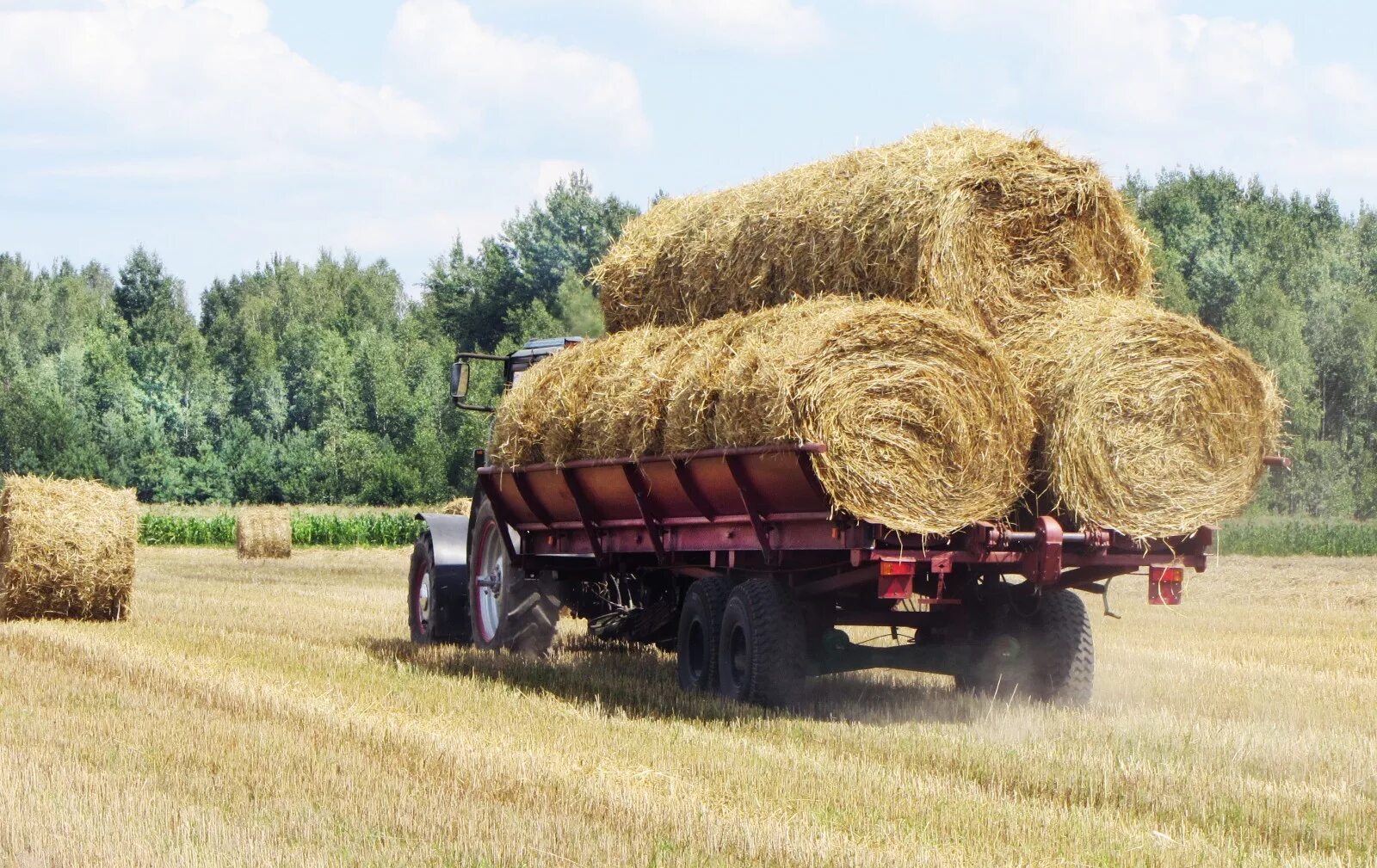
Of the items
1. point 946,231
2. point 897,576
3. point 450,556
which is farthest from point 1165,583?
point 450,556

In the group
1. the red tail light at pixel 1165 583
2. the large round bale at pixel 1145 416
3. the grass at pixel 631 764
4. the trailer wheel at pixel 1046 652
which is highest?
the large round bale at pixel 1145 416

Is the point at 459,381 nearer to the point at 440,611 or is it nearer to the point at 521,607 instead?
the point at 521,607

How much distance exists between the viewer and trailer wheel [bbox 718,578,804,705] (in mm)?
10070

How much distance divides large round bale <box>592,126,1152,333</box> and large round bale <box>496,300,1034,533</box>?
60cm

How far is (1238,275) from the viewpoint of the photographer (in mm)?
60438

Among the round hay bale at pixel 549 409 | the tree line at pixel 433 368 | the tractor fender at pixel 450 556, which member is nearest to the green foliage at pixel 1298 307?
the tree line at pixel 433 368

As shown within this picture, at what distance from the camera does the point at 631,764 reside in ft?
25.8

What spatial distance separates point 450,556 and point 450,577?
28 cm

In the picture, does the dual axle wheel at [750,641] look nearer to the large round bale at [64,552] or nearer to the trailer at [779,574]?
the trailer at [779,574]

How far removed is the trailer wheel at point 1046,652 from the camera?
10797 millimetres

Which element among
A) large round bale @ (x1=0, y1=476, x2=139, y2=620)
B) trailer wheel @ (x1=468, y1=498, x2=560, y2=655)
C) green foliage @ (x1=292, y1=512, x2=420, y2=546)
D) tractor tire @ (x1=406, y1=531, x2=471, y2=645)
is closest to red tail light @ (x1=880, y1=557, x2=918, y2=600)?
trailer wheel @ (x1=468, y1=498, x2=560, y2=655)

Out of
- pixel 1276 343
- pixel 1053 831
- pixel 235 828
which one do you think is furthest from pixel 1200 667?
pixel 1276 343

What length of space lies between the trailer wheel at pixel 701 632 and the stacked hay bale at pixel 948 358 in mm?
1058

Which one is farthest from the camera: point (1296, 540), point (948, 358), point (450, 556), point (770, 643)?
point (1296, 540)
